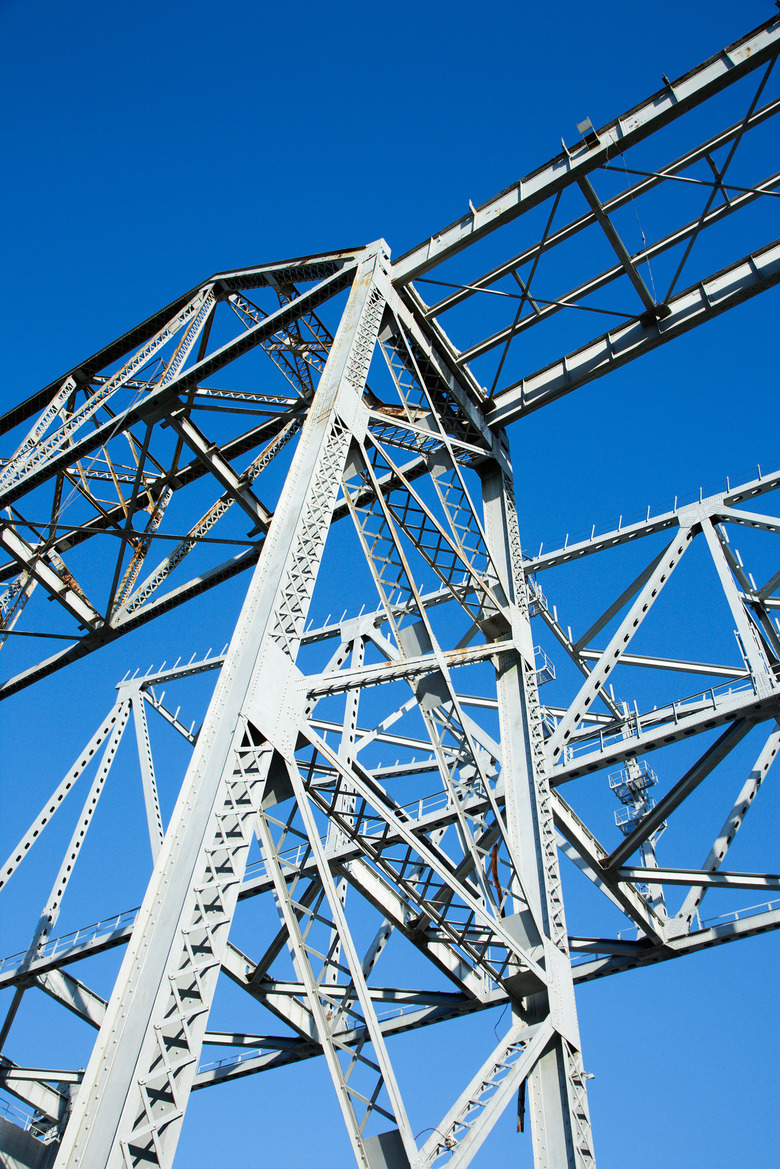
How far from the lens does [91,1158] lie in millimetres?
5922

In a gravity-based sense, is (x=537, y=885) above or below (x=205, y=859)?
above

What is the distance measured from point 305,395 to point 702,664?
296 inches

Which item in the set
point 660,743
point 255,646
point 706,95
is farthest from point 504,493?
point 255,646

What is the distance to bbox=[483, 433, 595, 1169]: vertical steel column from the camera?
8664 millimetres

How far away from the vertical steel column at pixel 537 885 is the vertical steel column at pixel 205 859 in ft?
11.3

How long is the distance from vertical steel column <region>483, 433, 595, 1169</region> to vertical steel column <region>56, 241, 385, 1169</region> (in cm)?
343

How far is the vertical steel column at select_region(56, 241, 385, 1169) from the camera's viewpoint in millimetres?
6137

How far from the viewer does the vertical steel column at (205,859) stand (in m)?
6.14

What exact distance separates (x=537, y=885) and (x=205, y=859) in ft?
14.1

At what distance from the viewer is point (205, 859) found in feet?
23.5

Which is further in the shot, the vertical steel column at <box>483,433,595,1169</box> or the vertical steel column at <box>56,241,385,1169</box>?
the vertical steel column at <box>483,433,595,1169</box>

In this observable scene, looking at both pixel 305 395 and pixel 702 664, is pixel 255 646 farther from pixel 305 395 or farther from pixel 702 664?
pixel 702 664

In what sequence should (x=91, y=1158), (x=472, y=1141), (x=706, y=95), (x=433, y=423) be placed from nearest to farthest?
(x=91, y=1158) → (x=472, y=1141) → (x=706, y=95) → (x=433, y=423)

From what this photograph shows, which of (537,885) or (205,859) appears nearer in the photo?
(205,859)
